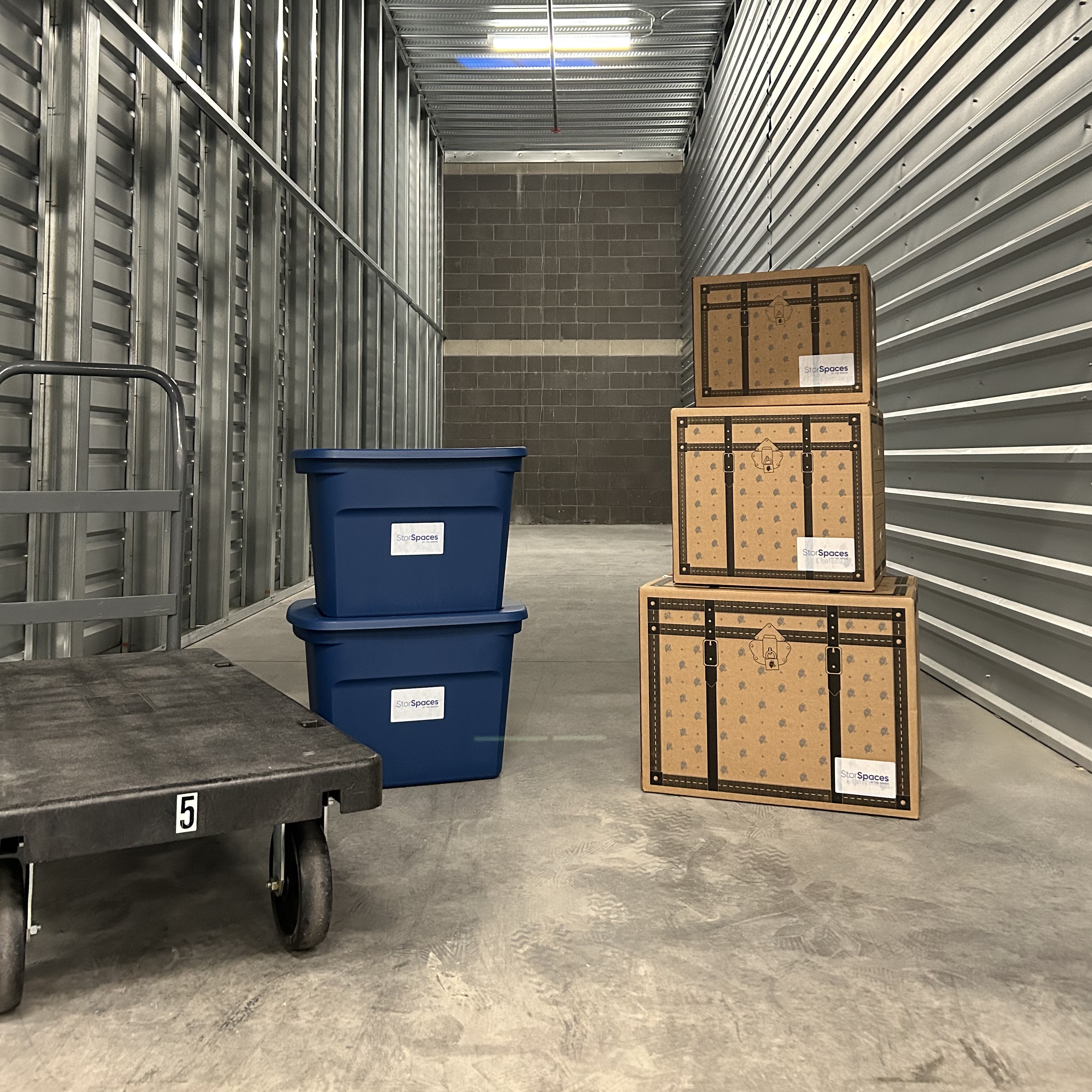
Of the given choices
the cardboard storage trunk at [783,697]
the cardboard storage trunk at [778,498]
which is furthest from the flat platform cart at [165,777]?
the cardboard storage trunk at [778,498]

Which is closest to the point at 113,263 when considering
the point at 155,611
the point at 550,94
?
the point at 155,611

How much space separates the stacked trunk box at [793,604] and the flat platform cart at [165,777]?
109cm

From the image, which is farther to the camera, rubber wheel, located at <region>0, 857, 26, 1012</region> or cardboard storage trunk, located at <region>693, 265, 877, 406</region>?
cardboard storage trunk, located at <region>693, 265, 877, 406</region>

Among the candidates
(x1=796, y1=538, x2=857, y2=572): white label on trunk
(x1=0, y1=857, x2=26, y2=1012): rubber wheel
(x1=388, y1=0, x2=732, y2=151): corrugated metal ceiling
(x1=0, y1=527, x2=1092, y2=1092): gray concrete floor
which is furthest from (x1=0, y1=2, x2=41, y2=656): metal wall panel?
(x1=388, y1=0, x2=732, y2=151): corrugated metal ceiling

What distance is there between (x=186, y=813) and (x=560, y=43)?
9470mm

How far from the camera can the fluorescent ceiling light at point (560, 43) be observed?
30.2ft

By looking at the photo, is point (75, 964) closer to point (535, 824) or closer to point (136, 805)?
point (136, 805)

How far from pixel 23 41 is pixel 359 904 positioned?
11.5 ft

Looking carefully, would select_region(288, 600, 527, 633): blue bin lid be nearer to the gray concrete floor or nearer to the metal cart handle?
the metal cart handle

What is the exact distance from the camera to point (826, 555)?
2549mm

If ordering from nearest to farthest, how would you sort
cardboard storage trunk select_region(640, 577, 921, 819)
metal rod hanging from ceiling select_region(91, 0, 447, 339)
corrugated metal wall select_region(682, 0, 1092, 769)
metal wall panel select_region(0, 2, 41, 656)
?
cardboard storage trunk select_region(640, 577, 921, 819) → corrugated metal wall select_region(682, 0, 1092, 769) → metal wall panel select_region(0, 2, 41, 656) → metal rod hanging from ceiling select_region(91, 0, 447, 339)

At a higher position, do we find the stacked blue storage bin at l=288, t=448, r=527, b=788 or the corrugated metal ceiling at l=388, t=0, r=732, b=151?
the corrugated metal ceiling at l=388, t=0, r=732, b=151

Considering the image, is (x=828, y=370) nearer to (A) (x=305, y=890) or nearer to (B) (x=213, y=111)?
(A) (x=305, y=890)

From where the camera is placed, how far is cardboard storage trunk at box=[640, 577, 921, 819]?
2426 mm
